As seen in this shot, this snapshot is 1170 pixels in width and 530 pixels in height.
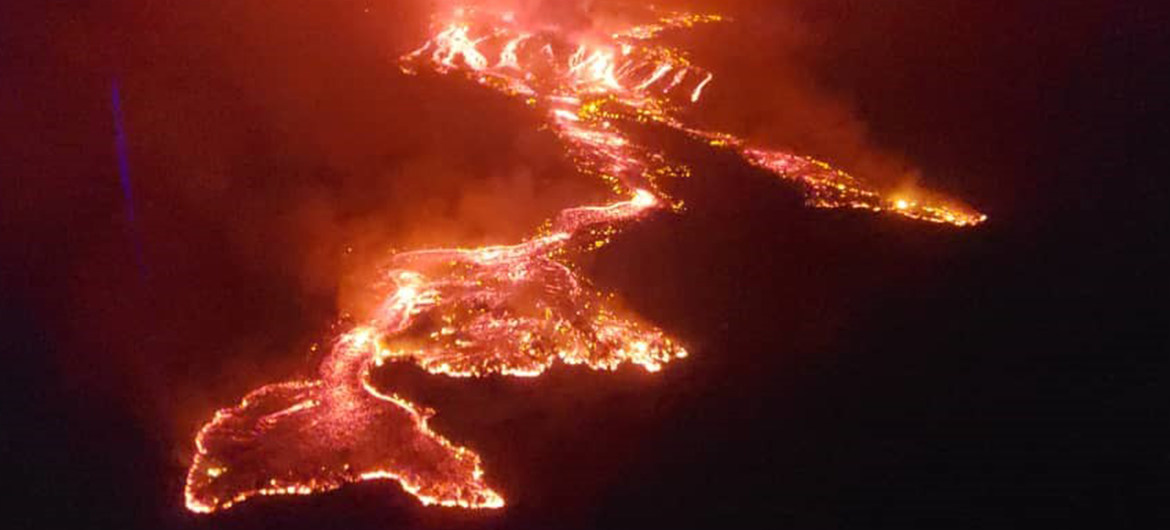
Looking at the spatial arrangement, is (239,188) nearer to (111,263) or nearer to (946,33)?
(111,263)

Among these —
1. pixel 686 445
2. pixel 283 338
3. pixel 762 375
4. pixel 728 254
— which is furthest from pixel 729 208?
pixel 283 338

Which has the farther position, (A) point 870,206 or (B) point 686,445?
(A) point 870,206

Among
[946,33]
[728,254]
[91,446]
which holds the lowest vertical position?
[91,446]

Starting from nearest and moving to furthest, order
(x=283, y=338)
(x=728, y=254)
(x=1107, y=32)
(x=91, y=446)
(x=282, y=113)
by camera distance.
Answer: (x=91, y=446), (x=283, y=338), (x=728, y=254), (x=282, y=113), (x=1107, y=32)

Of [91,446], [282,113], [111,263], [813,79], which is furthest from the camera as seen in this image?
[813,79]

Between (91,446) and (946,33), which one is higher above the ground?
(946,33)

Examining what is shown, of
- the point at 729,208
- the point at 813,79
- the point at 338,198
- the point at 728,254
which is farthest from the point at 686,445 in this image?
the point at 813,79
